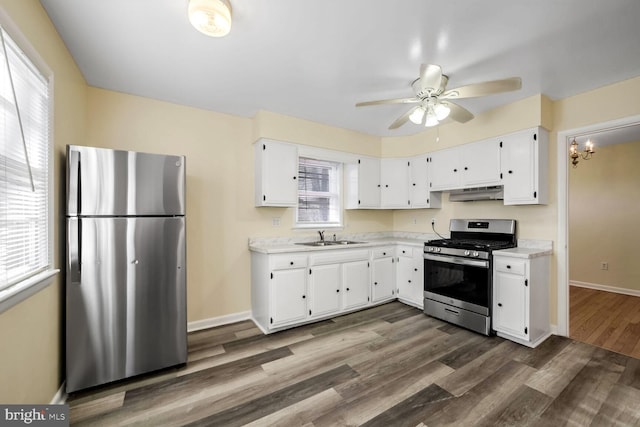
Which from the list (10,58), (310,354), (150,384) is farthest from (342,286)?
(10,58)

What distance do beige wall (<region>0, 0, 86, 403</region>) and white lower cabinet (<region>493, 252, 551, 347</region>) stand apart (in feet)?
12.2

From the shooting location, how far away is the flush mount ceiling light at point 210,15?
1463 millimetres

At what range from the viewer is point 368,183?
412 centimetres

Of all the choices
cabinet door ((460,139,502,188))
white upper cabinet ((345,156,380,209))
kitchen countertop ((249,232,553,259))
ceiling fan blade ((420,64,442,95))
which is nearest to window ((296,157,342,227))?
white upper cabinet ((345,156,380,209))

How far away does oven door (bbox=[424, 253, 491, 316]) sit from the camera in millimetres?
2881

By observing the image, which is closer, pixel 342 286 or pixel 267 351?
pixel 267 351

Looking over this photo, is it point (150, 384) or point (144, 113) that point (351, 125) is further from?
point (150, 384)

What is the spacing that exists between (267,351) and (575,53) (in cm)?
364

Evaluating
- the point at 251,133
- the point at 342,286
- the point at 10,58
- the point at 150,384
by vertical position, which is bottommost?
the point at 150,384

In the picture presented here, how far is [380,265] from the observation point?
379cm

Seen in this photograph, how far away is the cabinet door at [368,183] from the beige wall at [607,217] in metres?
3.46

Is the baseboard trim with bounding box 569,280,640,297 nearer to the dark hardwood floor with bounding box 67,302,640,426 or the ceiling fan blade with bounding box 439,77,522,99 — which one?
the dark hardwood floor with bounding box 67,302,640,426

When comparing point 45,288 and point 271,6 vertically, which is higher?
point 271,6

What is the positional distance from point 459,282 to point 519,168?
1426 mm
